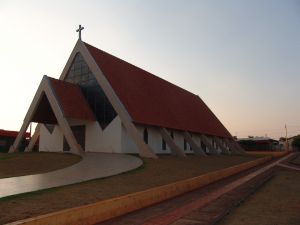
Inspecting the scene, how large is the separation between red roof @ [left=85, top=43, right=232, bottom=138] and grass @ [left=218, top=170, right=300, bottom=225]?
14831 millimetres

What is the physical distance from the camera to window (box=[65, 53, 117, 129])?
2942cm

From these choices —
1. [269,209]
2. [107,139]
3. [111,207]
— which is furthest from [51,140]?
[269,209]

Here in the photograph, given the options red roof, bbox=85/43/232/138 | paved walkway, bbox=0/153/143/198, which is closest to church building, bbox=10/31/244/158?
red roof, bbox=85/43/232/138

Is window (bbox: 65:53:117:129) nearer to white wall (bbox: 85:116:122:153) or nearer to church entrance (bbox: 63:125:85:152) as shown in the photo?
white wall (bbox: 85:116:122:153)

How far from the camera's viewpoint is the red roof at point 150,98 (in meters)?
29.8

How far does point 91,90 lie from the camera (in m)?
30.6

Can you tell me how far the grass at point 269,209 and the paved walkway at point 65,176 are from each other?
6.58 metres

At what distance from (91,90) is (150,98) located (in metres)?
6.53

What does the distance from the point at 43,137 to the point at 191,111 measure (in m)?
19.2

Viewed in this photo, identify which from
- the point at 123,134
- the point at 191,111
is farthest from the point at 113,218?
the point at 191,111

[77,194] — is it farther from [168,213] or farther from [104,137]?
[104,137]

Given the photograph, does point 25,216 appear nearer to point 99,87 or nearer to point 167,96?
point 99,87

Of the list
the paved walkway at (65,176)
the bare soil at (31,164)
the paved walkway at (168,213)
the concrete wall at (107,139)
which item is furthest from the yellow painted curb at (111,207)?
the concrete wall at (107,139)

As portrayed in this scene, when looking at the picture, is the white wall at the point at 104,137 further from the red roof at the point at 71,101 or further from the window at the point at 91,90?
the red roof at the point at 71,101
